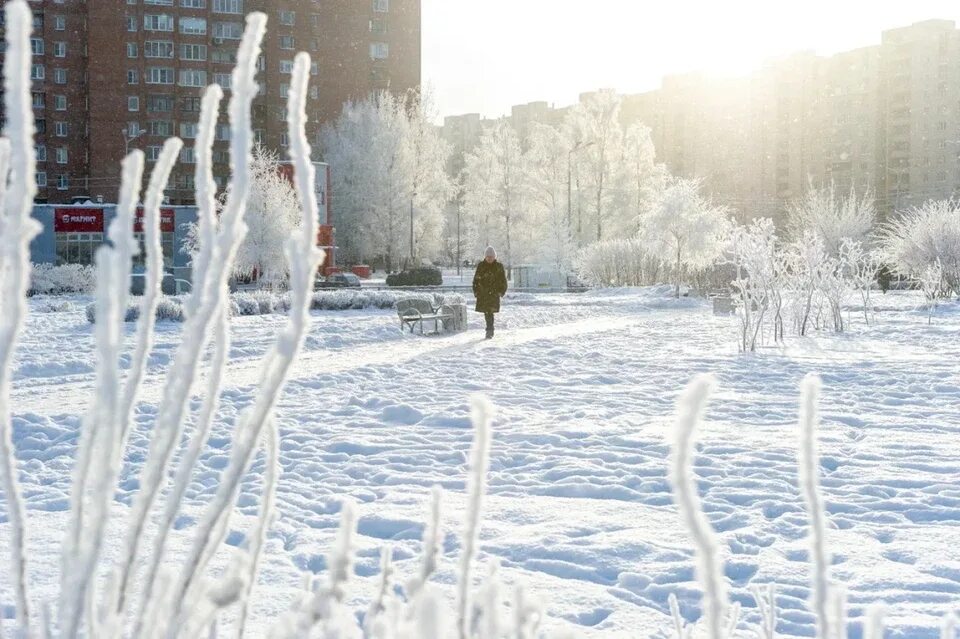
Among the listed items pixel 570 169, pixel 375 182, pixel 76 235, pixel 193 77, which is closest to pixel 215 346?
pixel 76 235

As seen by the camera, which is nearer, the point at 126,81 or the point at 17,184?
the point at 17,184

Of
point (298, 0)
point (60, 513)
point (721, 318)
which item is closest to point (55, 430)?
point (60, 513)

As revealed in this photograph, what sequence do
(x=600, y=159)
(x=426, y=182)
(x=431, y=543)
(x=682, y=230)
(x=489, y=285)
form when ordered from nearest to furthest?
(x=431, y=543)
(x=489, y=285)
(x=682, y=230)
(x=600, y=159)
(x=426, y=182)

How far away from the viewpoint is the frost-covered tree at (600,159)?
2047 inches

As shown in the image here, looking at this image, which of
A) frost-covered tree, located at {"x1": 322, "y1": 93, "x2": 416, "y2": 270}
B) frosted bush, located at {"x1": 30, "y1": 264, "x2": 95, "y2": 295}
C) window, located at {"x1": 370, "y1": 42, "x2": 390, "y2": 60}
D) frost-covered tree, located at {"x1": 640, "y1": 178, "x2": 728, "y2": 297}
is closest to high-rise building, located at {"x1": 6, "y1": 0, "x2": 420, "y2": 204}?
frost-covered tree, located at {"x1": 322, "y1": 93, "x2": 416, "y2": 270}

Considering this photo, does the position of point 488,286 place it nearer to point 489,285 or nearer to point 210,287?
point 489,285

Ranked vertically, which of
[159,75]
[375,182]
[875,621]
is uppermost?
[159,75]

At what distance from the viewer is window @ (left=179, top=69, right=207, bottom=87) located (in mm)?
60906

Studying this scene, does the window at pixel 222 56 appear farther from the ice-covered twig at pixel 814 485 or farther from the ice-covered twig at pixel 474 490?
the ice-covered twig at pixel 814 485

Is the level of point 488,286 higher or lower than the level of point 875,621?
higher

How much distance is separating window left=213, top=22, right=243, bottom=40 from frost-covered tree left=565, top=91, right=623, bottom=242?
23.7 m

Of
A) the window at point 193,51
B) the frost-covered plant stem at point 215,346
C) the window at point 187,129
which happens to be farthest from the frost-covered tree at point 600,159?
the frost-covered plant stem at point 215,346

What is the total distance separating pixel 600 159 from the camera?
5234cm

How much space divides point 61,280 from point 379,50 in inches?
1694
